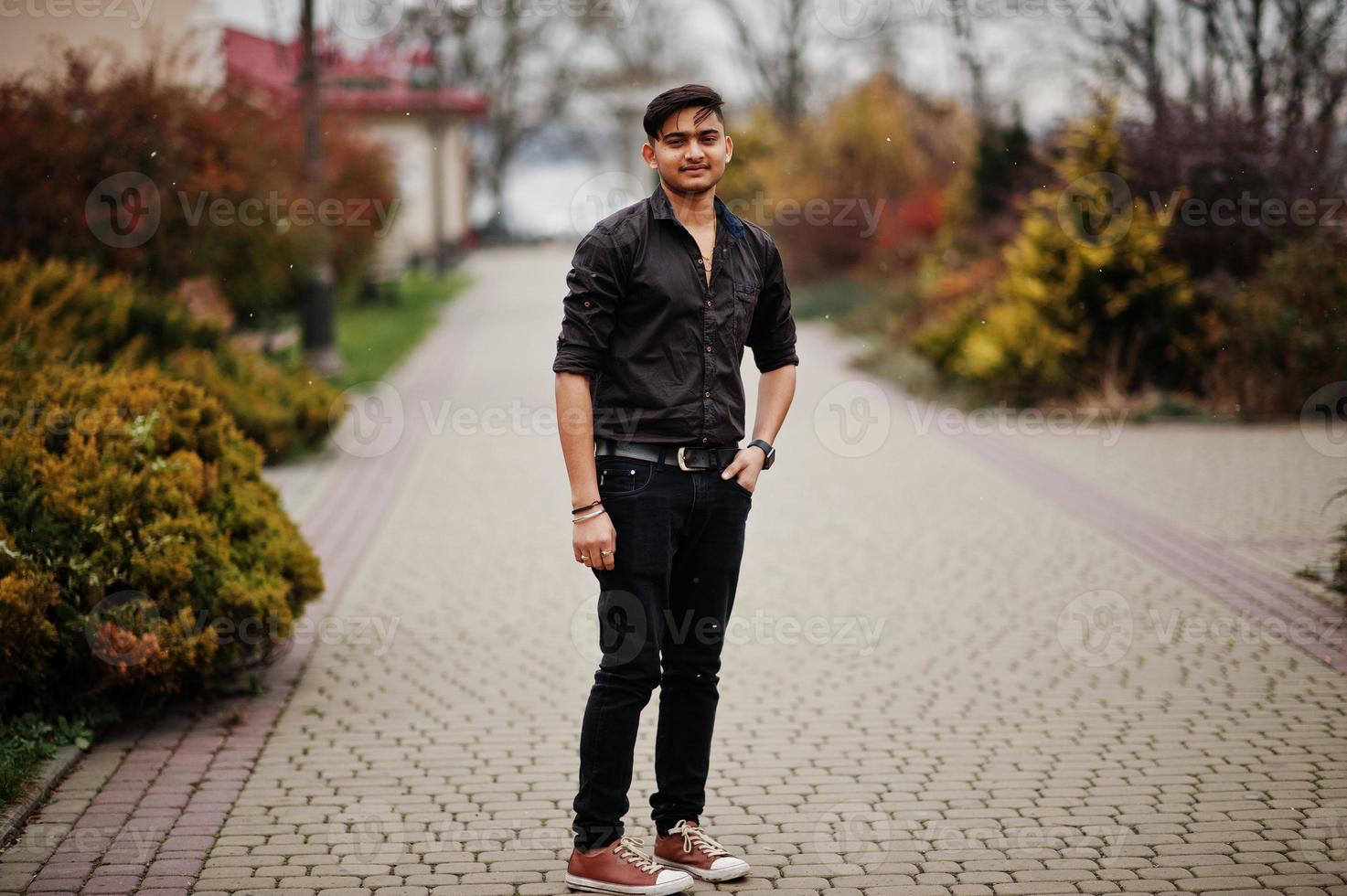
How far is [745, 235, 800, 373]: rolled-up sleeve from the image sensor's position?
12.5ft

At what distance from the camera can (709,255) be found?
3617mm

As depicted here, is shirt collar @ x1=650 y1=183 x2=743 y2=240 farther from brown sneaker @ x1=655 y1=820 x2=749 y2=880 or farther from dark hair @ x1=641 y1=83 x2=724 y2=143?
brown sneaker @ x1=655 y1=820 x2=749 y2=880

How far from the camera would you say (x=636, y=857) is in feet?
12.1

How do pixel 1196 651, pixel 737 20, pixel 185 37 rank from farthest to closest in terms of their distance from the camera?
pixel 737 20 < pixel 185 37 < pixel 1196 651

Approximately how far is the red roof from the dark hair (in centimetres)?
1178

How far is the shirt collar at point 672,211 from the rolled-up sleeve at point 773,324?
0.41 ft

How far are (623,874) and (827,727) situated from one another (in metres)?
1.76

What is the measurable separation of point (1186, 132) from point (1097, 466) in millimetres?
4343

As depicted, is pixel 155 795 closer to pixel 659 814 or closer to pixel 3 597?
pixel 3 597

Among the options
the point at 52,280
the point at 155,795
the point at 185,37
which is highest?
the point at 185,37

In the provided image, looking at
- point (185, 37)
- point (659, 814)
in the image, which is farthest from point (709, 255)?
point (185, 37)

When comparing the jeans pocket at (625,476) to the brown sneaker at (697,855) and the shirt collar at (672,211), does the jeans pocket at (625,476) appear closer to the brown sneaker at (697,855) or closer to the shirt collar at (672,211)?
the shirt collar at (672,211)

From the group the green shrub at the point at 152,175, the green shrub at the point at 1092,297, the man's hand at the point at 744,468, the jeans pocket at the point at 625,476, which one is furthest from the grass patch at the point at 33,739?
the green shrub at the point at 1092,297

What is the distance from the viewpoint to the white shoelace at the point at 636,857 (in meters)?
3.67
